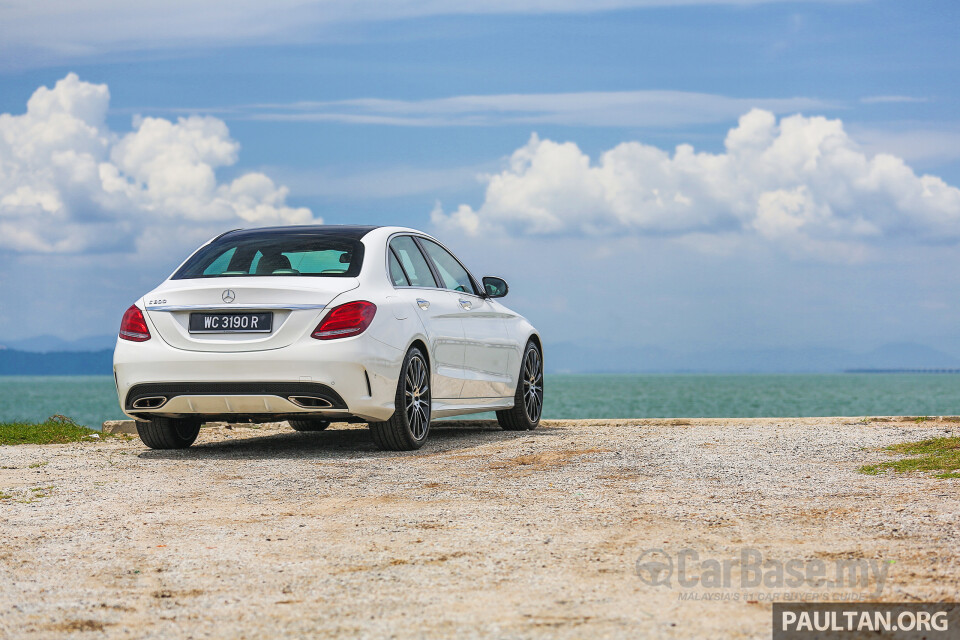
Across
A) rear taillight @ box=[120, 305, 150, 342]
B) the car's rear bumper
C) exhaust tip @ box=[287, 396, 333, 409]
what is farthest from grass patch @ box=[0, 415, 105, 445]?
exhaust tip @ box=[287, 396, 333, 409]

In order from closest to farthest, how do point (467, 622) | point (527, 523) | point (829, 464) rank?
point (467, 622) < point (527, 523) < point (829, 464)

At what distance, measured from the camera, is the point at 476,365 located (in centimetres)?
956

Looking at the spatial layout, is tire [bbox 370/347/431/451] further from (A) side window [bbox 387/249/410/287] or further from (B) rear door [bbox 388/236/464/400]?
(A) side window [bbox 387/249/410/287]

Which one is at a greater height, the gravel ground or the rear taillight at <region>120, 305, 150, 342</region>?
the rear taillight at <region>120, 305, 150, 342</region>

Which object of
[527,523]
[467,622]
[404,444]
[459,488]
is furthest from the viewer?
[404,444]

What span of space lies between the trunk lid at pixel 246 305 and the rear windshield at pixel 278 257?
25cm

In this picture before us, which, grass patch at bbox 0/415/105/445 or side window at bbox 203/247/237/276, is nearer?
side window at bbox 203/247/237/276

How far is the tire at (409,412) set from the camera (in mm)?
8156

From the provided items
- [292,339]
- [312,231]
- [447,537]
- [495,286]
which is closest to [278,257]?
[312,231]

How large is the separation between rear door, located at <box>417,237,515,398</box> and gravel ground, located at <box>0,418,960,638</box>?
1.30 metres

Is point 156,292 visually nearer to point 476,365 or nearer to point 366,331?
point 366,331

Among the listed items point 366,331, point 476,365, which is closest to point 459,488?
point 366,331

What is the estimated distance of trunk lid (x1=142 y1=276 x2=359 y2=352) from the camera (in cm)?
774

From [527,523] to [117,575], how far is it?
1.77 meters
